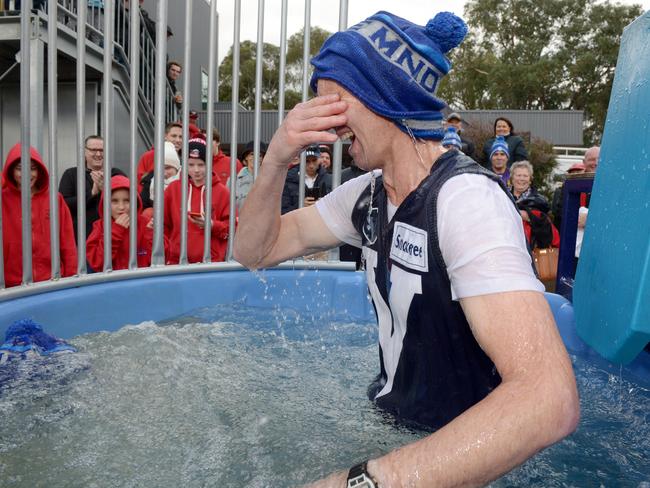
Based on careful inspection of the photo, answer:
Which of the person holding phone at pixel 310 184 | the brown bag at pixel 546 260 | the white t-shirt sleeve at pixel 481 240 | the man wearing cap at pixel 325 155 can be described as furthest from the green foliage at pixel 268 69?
the white t-shirt sleeve at pixel 481 240

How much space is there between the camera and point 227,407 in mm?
2457

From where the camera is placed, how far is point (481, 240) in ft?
4.24

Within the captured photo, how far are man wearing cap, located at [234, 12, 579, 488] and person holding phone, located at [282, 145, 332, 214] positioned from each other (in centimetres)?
285

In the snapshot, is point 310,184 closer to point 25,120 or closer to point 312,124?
point 25,120

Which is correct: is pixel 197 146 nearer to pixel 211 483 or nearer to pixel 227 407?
pixel 227 407

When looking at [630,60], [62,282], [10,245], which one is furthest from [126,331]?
[630,60]

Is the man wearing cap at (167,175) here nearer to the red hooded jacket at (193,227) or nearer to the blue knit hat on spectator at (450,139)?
the red hooded jacket at (193,227)

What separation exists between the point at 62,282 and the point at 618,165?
260 centimetres

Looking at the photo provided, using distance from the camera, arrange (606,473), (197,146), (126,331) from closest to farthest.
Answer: (606,473), (126,331), (197,146)

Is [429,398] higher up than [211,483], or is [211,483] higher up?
[429,398]

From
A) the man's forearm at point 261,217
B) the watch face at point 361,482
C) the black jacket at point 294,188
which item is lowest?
the watch face at point 361,482

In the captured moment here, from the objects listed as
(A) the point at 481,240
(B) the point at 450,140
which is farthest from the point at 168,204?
(A) the point at 481,240

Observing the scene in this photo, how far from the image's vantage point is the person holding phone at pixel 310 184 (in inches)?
201

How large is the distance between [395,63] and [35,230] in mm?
2682
